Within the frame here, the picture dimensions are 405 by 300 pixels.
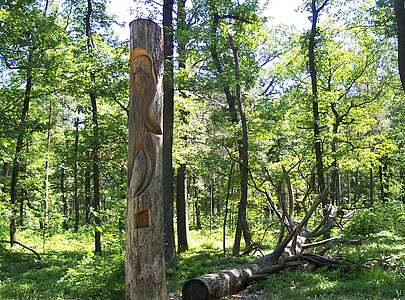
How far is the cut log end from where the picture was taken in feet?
25.0

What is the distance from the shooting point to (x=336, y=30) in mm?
21516

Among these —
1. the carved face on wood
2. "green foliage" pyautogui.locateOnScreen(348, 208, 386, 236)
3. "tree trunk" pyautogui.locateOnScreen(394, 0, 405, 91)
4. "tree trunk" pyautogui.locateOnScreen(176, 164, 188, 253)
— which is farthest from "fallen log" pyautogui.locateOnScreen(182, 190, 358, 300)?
"tree trunk" pyautogui.locateOnScreen(176, 164, 188, 253)

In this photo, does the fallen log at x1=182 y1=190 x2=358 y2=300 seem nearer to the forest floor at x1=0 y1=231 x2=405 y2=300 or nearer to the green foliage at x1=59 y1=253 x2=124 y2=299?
the forest floor at x1=0 y1=231 x2=405 y2=300

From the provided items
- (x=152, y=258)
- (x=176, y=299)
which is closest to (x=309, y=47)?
(x=176, y=299)

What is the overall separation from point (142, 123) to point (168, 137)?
24.0 ft

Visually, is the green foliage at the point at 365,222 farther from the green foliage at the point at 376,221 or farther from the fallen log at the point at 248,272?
the fallen log at the point at 248,272

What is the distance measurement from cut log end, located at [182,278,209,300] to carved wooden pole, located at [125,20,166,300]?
7.77 feet

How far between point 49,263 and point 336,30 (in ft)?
59.5

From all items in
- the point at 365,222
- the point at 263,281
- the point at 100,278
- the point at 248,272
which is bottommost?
the point at 263,281

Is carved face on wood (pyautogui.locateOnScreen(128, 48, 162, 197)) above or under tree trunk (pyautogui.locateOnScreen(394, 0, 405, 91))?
under

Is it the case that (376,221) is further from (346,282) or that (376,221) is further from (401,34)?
(401,34)

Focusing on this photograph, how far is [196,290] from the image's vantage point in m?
7.67

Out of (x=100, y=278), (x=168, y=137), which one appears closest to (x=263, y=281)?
(x=100, y=278)

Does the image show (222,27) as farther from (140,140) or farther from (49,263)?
(49,263)
